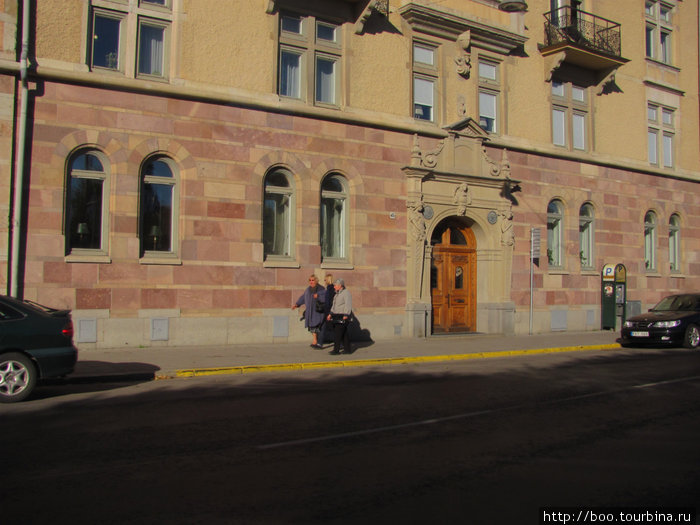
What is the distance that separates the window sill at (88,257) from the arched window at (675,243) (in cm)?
2146

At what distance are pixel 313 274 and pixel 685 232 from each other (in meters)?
17.2

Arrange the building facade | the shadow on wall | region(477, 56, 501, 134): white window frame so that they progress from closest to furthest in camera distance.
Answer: the building facade → the shadow on wall → region(477, 56, 501, 134): white window frame

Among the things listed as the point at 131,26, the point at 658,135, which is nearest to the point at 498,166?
the point at 658,135

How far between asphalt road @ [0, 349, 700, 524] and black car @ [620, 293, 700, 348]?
21.4 feet

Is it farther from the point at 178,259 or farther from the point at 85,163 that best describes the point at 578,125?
the point at 85,163

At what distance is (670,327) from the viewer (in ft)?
56.2

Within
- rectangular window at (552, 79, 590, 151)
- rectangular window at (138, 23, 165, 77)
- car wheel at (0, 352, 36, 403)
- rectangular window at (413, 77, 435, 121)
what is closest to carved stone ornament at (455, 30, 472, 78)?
rectangular window at (413, 77, 435, 121)

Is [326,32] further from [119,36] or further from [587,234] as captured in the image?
[587,234]

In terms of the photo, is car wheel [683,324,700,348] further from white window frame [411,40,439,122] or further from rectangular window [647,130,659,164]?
rectangular window [647,130,659,164]

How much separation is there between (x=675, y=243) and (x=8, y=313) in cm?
2478

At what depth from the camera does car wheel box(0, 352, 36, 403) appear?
905cm

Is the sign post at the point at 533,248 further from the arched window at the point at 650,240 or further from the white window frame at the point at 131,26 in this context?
the white window frame at the point at 131,26

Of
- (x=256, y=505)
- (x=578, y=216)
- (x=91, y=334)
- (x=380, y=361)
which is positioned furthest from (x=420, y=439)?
(x=578, y=216)

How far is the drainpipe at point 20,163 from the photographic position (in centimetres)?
1361
